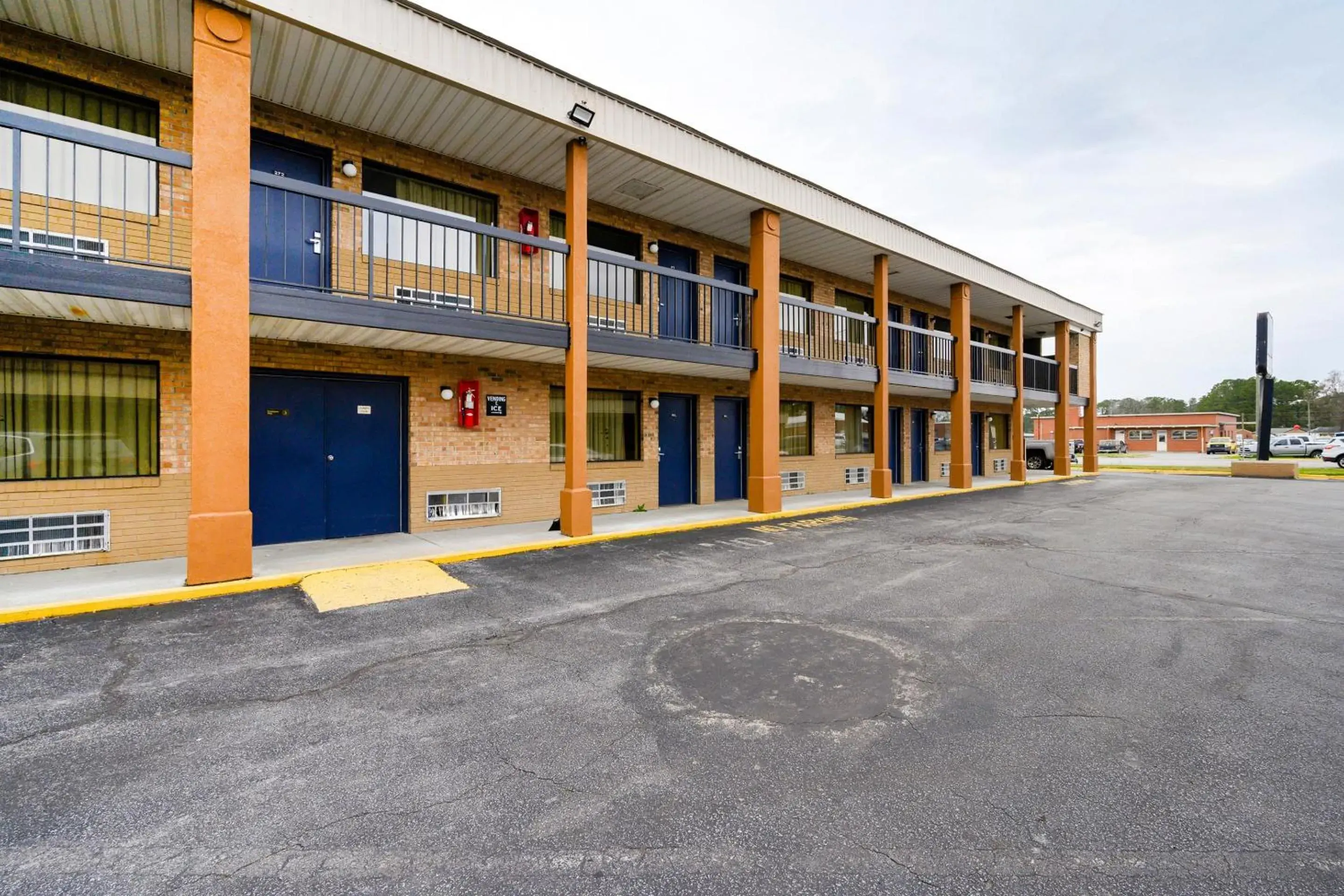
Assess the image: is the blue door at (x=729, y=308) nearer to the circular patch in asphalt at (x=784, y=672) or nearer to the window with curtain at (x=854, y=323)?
the window with curtain at (x=854, y=323)

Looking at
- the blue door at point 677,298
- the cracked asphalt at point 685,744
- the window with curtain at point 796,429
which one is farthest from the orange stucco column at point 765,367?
the cracked asphalt at point 685,744

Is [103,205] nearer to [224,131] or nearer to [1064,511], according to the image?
[224,131]

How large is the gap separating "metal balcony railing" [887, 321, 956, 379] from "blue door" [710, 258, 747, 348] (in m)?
5.30

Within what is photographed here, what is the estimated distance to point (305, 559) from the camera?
6945mm

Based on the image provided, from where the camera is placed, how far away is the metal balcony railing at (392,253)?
284 inches

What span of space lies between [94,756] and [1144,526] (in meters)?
13.2

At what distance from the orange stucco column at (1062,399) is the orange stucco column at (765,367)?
48.3ft

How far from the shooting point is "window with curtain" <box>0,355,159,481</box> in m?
6.31

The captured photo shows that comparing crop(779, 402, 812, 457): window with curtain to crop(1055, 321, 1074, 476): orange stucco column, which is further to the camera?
crop(1055, 321, 1074, 476): orange stucco column

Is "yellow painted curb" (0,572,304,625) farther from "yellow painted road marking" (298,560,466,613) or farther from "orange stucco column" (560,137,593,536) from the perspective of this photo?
"orange stucco column" (560,137,593,536)

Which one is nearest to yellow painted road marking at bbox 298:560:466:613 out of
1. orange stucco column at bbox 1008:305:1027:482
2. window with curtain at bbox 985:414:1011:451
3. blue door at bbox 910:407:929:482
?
blue door at bbox 910:407:929:482

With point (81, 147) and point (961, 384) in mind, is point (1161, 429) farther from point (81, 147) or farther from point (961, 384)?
point (81, 147)

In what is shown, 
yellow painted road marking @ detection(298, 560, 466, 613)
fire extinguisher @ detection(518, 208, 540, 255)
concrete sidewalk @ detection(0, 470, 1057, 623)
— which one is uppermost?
fire extinguisher @ detection(518, 208, 540, 255)

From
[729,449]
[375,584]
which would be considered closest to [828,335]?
[729,449]
